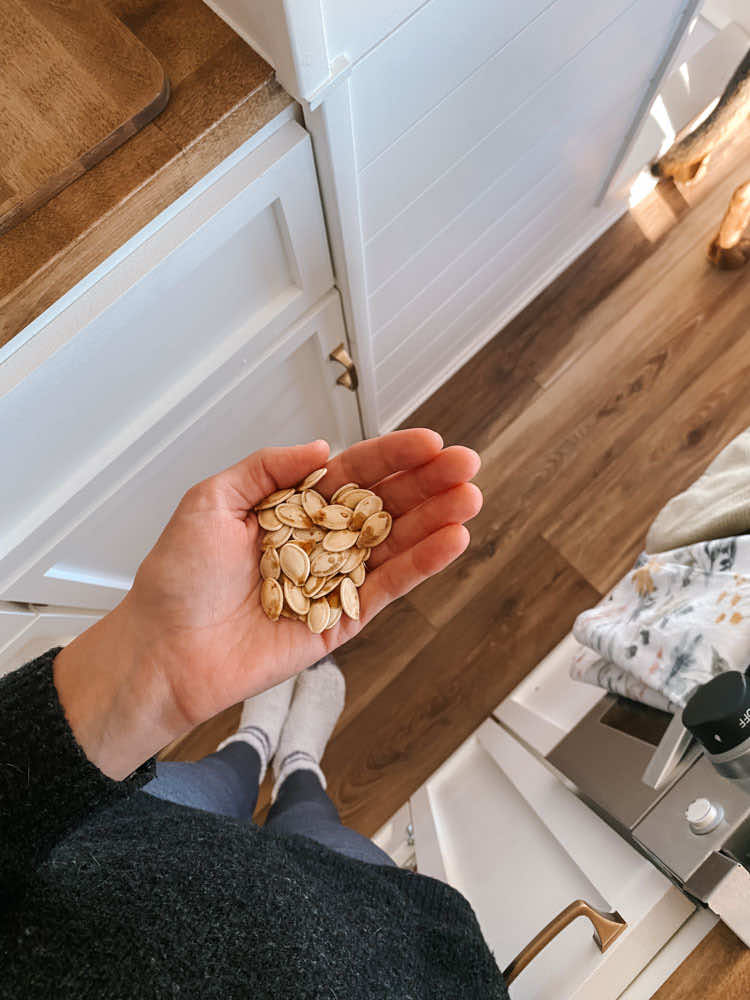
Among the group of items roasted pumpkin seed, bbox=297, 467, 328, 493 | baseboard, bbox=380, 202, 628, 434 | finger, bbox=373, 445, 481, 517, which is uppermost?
baseboard, bbox=380, 202, 628, 434

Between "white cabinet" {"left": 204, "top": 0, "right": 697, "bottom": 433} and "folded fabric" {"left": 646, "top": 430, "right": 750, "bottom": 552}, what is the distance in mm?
444

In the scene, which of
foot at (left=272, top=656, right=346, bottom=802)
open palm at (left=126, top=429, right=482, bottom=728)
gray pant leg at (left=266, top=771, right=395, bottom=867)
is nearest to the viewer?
open palm at (left=126, top=429, right=482, bottom=728)

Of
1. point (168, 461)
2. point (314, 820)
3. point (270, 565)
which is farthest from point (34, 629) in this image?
point (314, 820)

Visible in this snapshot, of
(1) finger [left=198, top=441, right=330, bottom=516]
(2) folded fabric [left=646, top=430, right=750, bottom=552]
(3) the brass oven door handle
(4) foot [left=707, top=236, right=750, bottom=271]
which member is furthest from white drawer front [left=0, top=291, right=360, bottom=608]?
(4) foot [left=707, top=236, right=750, bottom=271]

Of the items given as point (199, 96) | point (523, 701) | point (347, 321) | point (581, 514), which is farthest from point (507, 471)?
point (199, 96)

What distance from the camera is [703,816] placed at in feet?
1.88

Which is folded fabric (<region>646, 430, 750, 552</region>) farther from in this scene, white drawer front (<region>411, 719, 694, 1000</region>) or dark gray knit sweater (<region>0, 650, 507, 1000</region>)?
dark gray knit sweater (<region>0, 650, 507, 1000</region>)

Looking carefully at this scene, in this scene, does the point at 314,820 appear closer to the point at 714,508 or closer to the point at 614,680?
the point at 614,680

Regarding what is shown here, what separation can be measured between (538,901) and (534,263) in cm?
106

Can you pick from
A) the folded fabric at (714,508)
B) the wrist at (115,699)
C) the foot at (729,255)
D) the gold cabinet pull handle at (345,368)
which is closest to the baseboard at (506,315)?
the foot at (729,255)

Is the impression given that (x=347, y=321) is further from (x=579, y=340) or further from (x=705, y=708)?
(x=579, y=340)

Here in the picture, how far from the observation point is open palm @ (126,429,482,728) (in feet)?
2.10

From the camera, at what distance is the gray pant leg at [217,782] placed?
95 cm

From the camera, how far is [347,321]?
0.90 m
